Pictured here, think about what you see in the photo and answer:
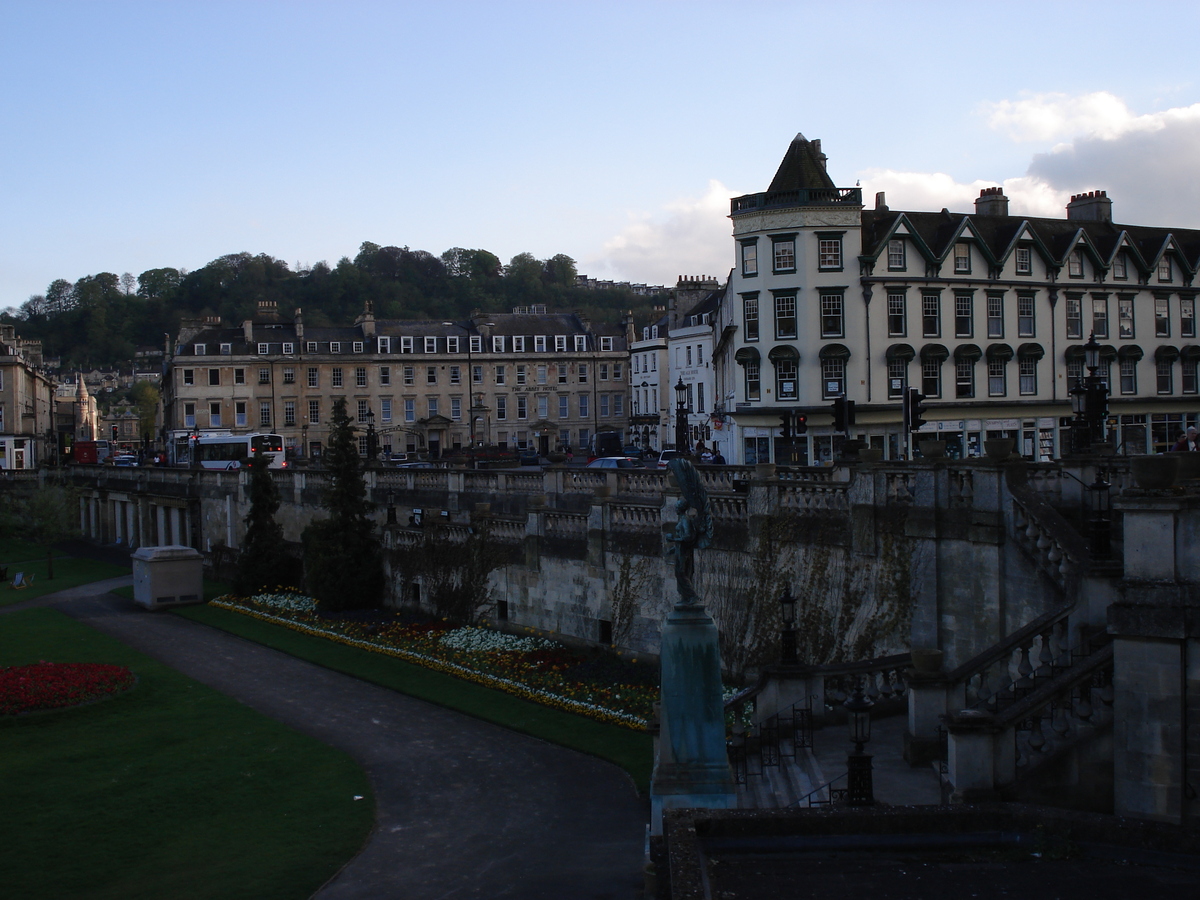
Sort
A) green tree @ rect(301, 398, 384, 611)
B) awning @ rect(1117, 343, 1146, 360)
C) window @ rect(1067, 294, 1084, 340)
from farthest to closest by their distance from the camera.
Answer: awning @ rect(1117, 343, 1146, 360) < window @ rect(1067, 294, 1084, 340) < green tree @ rect(301, 398, 384, 611)

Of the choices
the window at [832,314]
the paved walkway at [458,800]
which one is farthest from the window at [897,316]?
the paved walkway at [458,800]

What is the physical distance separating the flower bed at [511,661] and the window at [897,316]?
2280cm

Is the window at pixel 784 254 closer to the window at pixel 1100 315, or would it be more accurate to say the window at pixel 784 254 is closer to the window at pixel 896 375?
the window at pixel 896 375

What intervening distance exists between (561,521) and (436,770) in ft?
33.7

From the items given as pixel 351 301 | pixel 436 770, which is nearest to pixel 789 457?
pixel 436 770

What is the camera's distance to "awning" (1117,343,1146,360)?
158ft

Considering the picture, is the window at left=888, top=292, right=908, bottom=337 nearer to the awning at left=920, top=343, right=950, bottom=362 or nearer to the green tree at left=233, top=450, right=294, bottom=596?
the awning at left=920, top=343, right=950, bottom=362

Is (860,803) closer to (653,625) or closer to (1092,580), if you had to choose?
(1092,580)

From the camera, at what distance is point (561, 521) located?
29781mm

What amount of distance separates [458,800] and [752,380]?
2964 centimetres

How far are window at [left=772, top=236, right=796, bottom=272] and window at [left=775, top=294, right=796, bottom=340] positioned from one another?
1147 millimetres

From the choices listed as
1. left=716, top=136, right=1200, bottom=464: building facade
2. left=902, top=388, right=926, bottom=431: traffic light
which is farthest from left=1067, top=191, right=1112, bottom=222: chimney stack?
left=902, top=388, right=926, bottom=431: traffic light

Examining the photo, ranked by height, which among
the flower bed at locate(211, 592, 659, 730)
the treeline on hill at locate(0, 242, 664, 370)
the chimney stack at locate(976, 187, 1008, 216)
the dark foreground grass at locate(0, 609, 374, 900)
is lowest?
the dark foreground grass at locate(0, 609, 374, 900)

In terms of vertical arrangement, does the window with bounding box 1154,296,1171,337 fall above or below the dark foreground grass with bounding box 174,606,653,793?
above
